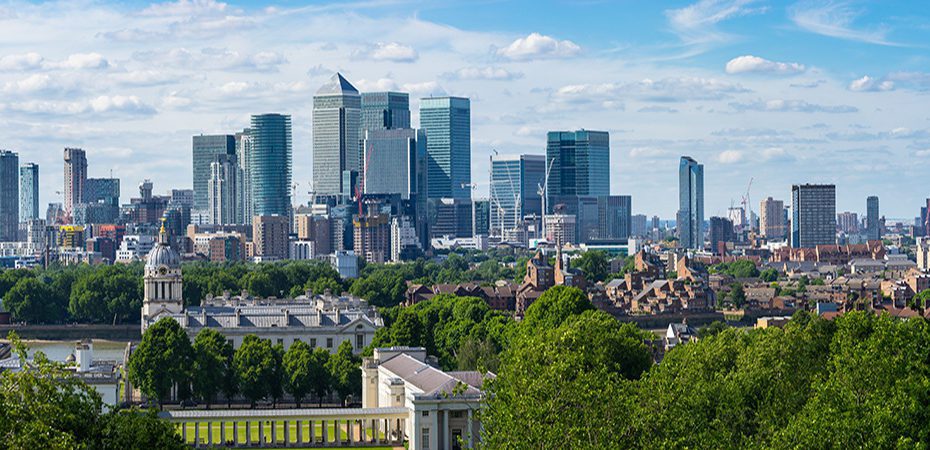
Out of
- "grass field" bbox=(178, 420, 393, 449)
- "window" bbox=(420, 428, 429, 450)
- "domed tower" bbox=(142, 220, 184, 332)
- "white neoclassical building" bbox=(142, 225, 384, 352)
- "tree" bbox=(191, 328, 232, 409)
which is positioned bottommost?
"grass field" bbox=(178, 420, 393, 449)

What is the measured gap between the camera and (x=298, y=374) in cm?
8338

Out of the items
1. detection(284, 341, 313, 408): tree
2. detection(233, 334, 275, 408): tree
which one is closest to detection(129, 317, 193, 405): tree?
detection(233, 334, 275, 408): tree

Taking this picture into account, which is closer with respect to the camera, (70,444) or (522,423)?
(70,444)

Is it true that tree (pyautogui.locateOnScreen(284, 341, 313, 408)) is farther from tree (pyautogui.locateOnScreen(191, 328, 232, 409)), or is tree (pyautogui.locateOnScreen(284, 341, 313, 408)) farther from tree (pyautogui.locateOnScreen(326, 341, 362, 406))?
tree (pyautogui.locateOnScreen(191, 328, 232, 409))

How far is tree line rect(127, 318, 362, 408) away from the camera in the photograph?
82312mm

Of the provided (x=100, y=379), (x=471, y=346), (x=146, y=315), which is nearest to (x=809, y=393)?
(x=100, y=379)

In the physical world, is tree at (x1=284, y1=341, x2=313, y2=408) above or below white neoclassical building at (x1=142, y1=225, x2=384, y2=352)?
Result: below

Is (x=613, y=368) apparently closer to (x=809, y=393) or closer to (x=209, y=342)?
(x=809, y=393)

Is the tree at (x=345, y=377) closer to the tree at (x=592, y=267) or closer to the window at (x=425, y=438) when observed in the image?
the window at (x=425, y=438)

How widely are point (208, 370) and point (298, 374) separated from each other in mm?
4331

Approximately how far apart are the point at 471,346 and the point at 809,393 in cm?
3217

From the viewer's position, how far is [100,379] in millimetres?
63938

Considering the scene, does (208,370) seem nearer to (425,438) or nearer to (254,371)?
(254,371)

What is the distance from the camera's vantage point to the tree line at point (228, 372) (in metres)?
82.3
